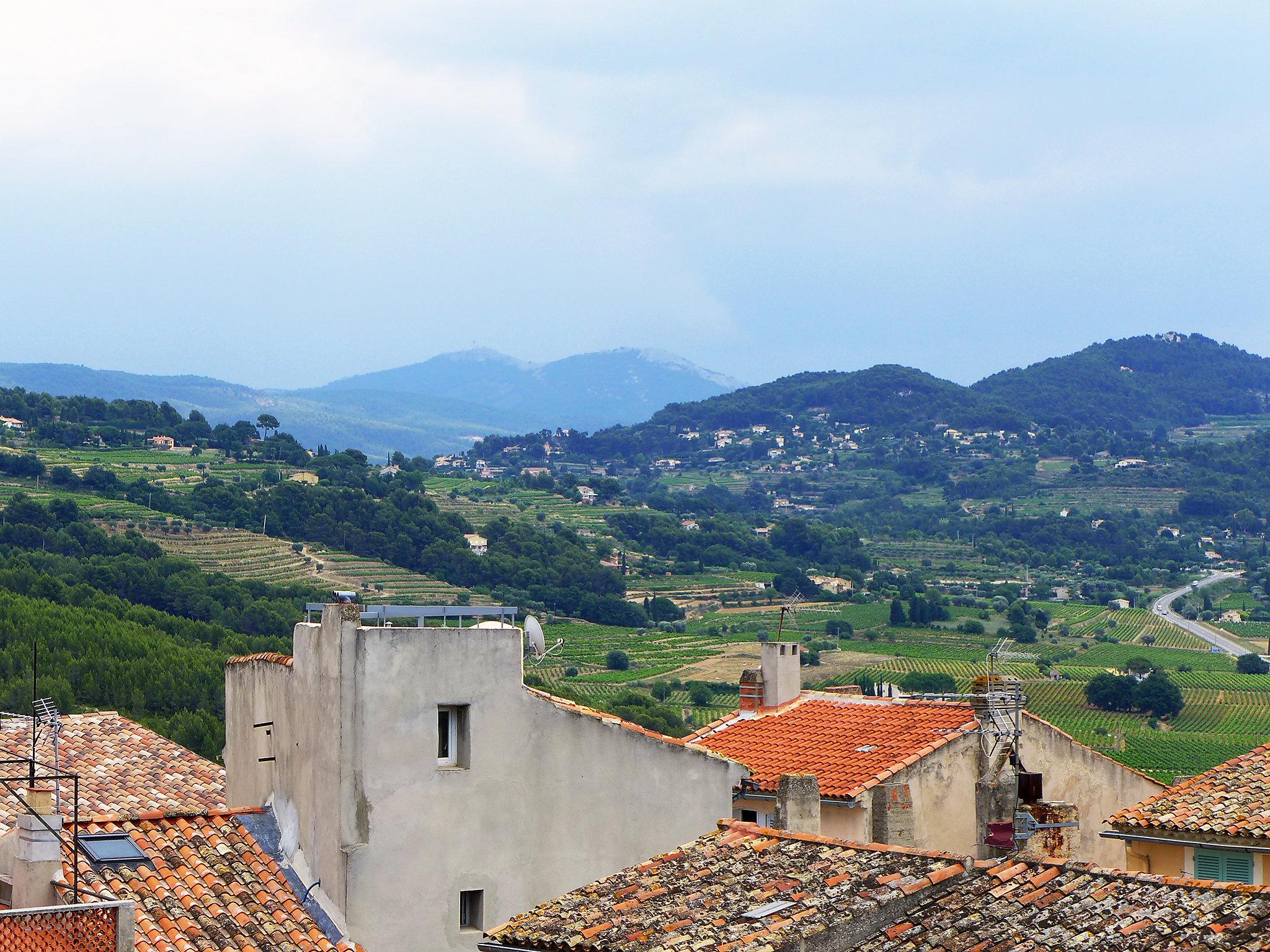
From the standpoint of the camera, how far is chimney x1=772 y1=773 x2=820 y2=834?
53.8ft

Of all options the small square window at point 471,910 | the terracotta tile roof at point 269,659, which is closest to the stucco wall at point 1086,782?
the small square window at point 471,910

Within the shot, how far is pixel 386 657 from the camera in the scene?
15.1 m

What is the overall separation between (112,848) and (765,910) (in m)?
5.59

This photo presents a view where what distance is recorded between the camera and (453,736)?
51.4 ft

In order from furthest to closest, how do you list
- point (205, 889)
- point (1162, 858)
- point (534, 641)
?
1. point (534, 641)
2. point (1162, 858)
3. point (205, 889)

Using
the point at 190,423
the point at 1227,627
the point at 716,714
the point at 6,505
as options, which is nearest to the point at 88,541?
the point at 6,505

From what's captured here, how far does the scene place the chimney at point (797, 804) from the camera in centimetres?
1639

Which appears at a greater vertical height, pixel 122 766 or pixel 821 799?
pixel 821 799

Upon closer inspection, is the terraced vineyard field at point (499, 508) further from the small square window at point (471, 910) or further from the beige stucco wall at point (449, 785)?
the small square window at point (471, 910)

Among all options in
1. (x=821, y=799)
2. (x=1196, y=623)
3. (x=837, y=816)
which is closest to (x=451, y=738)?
(x=821, y=799)

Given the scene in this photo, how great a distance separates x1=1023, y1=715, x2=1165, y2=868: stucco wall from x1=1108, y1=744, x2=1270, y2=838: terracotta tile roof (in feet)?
6.83

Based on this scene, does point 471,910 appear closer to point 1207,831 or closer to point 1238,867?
point 1207,831

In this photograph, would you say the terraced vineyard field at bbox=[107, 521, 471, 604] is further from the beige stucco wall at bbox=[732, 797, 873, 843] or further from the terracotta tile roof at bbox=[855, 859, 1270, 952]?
the terracotta tile roof at bbox=[855, 859, 1270, 952]

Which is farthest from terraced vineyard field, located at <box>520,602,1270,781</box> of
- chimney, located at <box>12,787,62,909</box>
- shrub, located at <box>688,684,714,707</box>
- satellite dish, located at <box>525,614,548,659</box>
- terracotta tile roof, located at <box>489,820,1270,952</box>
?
chimney, located at <box>12,787,62,909</box>
